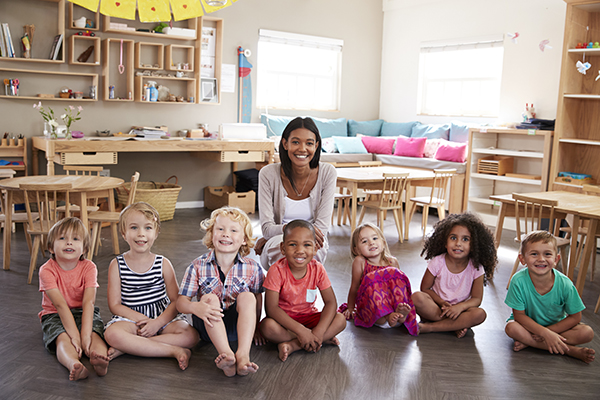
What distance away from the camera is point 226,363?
2.21m

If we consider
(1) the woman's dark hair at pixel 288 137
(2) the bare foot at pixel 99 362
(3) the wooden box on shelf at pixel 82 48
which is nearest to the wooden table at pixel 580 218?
(1) the woman's dark hair at pixel 288 137

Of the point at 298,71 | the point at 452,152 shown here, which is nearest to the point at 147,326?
the point at 452,152

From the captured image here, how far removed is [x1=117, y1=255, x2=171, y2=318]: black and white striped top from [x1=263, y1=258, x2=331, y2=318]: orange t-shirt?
1.64ft

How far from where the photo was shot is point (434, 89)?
7.23 meters

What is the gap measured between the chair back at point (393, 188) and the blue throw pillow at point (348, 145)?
6.94ft

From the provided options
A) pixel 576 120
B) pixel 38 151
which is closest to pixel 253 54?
pixel 38 151

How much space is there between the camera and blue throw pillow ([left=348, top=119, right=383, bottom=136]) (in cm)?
747

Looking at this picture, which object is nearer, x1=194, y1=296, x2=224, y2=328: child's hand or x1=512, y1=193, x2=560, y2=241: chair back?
x1=194, y1=296, x2=224, y2=328: child's hand

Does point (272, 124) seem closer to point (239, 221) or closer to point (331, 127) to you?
point (331, 127)

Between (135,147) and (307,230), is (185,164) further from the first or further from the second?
(307,230)

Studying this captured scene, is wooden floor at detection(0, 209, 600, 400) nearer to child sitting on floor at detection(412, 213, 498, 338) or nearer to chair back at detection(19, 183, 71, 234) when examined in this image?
child sitting on floor at detection(412, 213, 498, 338)

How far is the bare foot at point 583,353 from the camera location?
8.16ft

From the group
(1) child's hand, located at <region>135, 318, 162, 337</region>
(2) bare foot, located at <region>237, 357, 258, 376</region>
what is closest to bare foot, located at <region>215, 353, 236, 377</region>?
(2) bare foot, located at <region>237, 357, 258, 376</region>

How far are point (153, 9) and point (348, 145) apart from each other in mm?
4219
